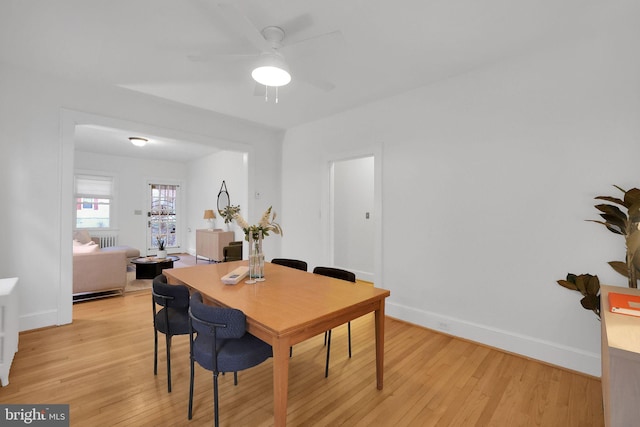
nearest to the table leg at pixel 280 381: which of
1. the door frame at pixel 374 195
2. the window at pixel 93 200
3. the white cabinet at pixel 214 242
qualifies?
the door frame at pixel 374 195

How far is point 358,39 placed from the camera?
2373mm

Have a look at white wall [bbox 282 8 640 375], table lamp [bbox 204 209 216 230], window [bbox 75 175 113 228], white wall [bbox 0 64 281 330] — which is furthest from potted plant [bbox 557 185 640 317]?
window [bbox 75 175 113 228]

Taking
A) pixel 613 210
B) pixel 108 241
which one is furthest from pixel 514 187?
pixel 108 241

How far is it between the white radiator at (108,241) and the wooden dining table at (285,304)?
6.08 metres

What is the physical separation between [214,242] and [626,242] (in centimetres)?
641

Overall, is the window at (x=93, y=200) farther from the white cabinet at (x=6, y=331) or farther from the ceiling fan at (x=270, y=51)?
the ceiling fan at (x=270, y=51)

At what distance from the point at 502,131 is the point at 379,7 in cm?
163

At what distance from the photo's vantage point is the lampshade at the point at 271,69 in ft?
6.78

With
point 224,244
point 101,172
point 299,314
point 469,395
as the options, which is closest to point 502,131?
point 469,395

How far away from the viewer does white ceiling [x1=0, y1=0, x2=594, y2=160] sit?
201cm

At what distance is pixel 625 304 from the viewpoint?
1474 millimetres

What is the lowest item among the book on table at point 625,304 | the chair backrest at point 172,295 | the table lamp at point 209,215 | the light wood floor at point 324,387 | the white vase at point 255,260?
the light wood floor at point 324,387

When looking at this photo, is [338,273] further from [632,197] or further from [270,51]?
[632,197]

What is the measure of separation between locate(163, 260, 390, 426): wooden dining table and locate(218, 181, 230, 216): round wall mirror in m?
4.61
